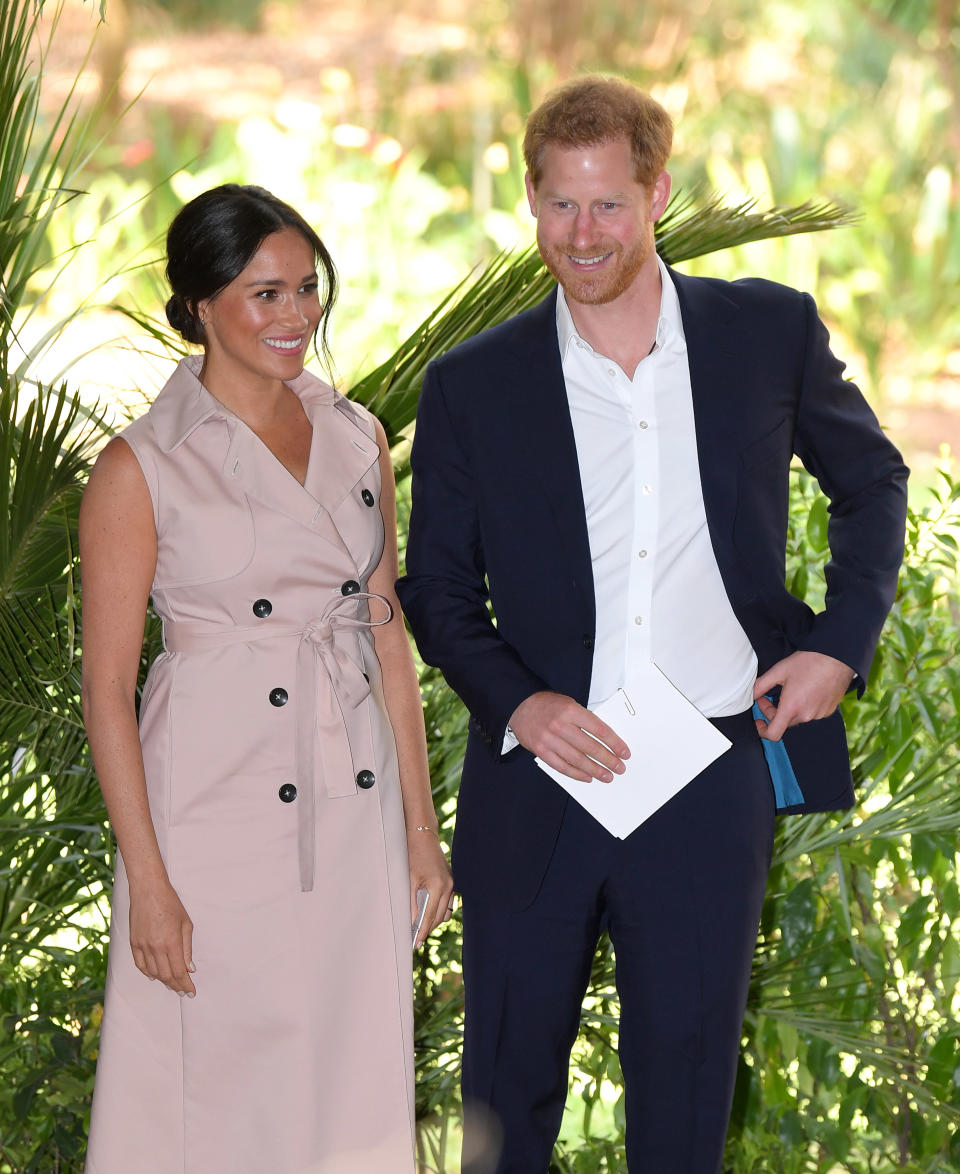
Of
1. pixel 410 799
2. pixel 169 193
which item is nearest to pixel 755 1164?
pixel 410 799

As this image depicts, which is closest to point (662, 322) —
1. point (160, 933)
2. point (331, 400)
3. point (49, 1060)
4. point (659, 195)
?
point (659, 195)

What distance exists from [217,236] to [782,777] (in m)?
1.05

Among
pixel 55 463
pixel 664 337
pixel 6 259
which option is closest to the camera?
pixel 664 337

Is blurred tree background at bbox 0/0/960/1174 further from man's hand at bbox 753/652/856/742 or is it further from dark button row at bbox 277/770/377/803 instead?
man's hand at bbox 753/652/856/742

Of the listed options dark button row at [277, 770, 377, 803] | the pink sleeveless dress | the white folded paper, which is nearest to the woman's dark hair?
the pink sleeveless dress

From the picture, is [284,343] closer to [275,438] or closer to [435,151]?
[275,438]

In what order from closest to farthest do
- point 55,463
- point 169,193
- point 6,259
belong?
point 55,463 → point 6,259 → point 169,193

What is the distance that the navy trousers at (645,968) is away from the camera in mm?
1969

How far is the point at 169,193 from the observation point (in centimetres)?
969

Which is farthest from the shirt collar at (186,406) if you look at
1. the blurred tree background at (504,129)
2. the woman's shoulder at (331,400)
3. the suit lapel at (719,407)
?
the blurred tree background at (504,129)

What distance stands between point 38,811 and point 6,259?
0.94 metres

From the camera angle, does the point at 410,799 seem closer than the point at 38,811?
Yes

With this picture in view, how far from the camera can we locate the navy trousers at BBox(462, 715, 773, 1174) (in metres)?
1.97

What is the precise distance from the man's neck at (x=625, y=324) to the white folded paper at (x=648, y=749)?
1.39ft
